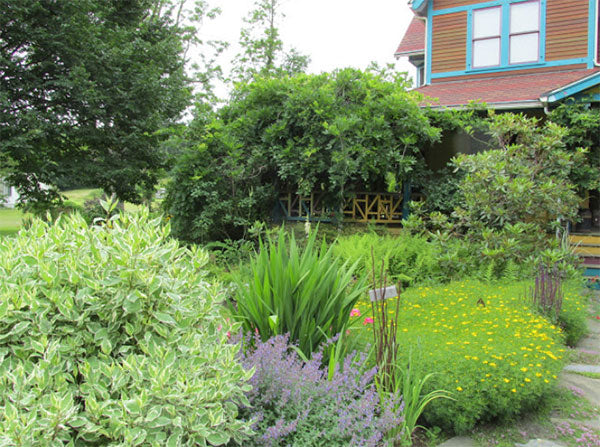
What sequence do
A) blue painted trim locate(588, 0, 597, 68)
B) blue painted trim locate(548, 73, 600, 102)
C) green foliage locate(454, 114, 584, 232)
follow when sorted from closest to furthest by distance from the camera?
1. green foliage locate(454, 114, 584, 232)
2. blue painted trim locate(548, 73, 600, 102)
3. blue painted trim locate(588, 0, 597, 68)

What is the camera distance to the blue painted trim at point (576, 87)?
8.67m

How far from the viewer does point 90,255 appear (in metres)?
2.37

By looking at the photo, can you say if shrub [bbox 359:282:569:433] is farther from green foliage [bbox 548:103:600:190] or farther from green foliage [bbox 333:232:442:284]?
green foliage [bbox 548:103:600:190]

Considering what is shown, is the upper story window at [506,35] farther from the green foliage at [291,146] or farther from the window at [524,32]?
the green foliage at [291,146]

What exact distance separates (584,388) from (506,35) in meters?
10.2

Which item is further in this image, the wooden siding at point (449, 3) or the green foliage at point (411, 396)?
the wooden siding at point (449, 3)

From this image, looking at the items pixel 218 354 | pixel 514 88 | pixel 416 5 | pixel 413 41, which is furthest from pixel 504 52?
pixel 218 354

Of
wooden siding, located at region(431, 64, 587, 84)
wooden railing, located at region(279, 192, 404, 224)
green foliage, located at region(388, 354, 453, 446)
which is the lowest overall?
green foliage, located at region(388, 354, 453, 446)

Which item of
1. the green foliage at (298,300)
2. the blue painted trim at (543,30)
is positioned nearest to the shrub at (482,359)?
the green foliage at (298,300)

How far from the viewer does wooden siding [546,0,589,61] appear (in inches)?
426

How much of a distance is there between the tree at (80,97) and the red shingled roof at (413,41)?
24.6 ft

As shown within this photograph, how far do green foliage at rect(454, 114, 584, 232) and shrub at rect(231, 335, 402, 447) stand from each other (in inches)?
208

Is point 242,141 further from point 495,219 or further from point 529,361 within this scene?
point 529,361

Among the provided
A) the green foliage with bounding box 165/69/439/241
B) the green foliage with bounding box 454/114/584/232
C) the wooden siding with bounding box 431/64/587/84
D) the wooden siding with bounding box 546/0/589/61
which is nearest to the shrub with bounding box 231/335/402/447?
the green foliage with bounding box 454/114/584/232
